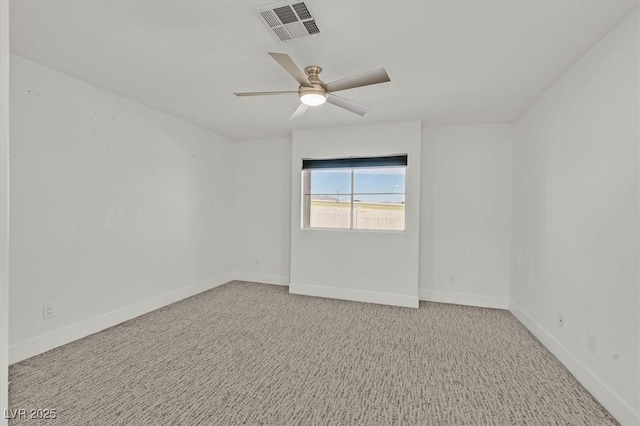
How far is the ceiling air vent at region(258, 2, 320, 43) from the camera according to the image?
71.6 inches

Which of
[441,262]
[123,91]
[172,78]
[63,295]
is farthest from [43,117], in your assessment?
[441,262]

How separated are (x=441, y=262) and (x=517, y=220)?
3.61ft

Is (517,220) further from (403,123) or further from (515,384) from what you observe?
(515,384)

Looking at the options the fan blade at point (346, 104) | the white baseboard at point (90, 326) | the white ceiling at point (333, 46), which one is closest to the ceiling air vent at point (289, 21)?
the white ceiling at point (333, 46)

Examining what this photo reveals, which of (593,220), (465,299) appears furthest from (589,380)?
(465,299)

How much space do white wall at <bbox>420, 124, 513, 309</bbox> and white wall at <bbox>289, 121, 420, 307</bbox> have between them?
1.23 ft

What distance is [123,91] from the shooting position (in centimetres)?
323

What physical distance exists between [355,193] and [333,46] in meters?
2.57

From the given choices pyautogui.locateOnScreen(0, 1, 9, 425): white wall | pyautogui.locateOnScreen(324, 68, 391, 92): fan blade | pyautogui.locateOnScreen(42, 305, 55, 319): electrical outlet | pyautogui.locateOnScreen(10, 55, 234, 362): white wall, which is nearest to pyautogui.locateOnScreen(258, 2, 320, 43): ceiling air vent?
pyautogui.locateOnScreen(324, 68, 391, 92): fan blade

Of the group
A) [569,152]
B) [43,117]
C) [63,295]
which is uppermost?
[43,117]

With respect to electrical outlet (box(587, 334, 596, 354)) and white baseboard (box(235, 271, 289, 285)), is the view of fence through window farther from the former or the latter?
electrical outlet (box(587, 334, 596, 354))

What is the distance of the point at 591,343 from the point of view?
2.21m

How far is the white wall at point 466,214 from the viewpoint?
413 cm

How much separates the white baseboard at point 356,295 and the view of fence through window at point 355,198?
0.93 m
